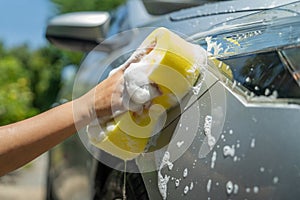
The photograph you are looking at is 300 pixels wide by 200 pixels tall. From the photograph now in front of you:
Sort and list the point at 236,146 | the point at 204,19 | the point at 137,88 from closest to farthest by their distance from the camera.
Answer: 1. the point at 236,146
2. the point at 137,88
3. the point at 204,19

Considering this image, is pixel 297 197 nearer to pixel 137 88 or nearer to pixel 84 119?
pixel 137 88

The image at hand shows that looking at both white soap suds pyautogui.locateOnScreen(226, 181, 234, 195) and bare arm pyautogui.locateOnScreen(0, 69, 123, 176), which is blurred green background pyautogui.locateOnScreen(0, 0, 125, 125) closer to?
bare arm pyautogui.locateOnScreen(0, 69, 123, 176)

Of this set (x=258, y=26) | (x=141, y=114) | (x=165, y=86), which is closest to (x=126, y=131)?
(x=141, y=114)

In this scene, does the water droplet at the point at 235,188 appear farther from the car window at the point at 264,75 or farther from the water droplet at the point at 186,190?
the car window at the point at 264,75

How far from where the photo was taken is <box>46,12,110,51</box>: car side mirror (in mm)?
3717

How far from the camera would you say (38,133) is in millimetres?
1843

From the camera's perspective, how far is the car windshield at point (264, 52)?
5.33 ft

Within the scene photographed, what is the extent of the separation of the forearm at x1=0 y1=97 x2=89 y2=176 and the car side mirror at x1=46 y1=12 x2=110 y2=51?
1888 millimetres

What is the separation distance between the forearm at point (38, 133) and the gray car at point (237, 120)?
10.2 inches

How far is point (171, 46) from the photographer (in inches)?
66.8

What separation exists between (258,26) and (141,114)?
0.45m

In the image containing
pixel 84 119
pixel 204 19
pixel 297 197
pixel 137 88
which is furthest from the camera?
pixel 204 19

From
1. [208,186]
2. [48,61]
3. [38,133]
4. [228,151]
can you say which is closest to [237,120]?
[228,151]

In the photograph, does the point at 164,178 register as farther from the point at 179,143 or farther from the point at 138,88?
the point at 138,88
